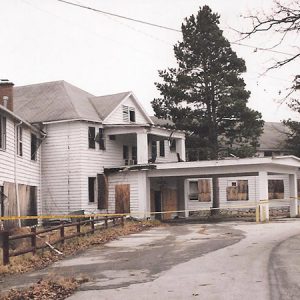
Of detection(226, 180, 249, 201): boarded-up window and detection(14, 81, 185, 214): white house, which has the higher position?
detection(14, 81, 185, 214): white house

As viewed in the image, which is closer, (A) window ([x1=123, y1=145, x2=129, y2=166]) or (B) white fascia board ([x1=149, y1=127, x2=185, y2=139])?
(B) white fascia board ([x1=149, y1=127, x2=185, y2=139])

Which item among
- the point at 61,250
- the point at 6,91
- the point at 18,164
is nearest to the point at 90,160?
the point at 18,164

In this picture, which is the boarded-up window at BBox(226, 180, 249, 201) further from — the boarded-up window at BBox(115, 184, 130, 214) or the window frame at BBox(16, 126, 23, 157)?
the window frame at BBox(16, 126, 23, 157)

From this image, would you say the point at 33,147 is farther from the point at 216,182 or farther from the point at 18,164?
the point at 216,182

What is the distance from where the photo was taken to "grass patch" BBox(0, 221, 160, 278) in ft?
45.3

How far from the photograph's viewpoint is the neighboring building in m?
24.7

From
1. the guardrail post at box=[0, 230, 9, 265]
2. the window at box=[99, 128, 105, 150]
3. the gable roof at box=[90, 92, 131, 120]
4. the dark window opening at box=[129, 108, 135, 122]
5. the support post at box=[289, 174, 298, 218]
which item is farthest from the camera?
the dark window opening at box=[129, 108, 135, 122]

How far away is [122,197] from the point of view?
3400 centimetres

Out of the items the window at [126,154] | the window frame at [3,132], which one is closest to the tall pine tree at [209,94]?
the window at [126,154]

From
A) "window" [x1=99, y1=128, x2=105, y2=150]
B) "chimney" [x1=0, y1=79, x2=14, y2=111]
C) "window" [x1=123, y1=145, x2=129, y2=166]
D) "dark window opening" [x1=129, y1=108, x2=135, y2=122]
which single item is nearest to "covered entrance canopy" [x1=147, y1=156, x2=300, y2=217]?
"window" [x1=123, y1=145, x2=129, y2=166]

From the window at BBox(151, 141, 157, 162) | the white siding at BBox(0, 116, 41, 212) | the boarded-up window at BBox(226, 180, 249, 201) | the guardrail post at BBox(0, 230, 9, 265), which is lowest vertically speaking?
the guardrail post at BBox(0, 230, 9, 265)

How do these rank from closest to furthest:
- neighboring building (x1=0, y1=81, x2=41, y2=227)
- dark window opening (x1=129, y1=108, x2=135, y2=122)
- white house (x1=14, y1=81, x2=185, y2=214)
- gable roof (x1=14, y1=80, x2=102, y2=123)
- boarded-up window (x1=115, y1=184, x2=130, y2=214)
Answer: neighboring building (x1=0, y1=81, x2=41, y2=227) → white house (x1=14, y1=81, x2=185, y2=214) → gable roof (x1=14, y1=80, x2=102, y2=123) → boarded-up window (x1=115, y1=184, x2=130, y2=214) → dark window opening (x1=129, y1=108, x2=135, y2=122)

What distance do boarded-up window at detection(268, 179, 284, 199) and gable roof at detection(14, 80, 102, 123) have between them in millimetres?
20672

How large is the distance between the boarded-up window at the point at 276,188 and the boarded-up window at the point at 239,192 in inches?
96.1
